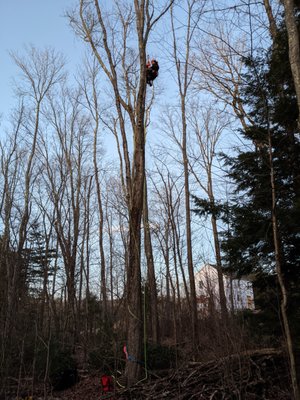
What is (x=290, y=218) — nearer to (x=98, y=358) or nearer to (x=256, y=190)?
(x=256, y=190)

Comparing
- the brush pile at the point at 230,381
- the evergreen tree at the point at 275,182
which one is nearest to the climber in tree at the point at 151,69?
the evergreen tree at the point at 275,182

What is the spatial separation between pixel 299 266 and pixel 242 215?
114cm

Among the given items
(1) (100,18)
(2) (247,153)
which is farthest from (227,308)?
(1) (100,18)

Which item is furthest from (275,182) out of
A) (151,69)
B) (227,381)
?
A: (151,69)

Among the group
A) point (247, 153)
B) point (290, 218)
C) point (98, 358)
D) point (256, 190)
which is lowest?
point (98, 358)

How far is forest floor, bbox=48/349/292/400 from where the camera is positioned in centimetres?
482

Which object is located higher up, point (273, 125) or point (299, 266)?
point (273, 125)

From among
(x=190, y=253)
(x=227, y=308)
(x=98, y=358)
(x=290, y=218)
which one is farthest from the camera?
(x=190, y=253)

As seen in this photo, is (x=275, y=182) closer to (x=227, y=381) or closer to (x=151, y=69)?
(x=227, y=381)

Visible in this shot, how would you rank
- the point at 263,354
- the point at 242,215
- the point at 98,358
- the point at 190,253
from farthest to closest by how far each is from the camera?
1. the point at 190,253
2. the point at 98,358
3. the point at 242,215
4. the point at 263,354

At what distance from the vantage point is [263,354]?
5285mm

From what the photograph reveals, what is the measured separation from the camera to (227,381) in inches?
189

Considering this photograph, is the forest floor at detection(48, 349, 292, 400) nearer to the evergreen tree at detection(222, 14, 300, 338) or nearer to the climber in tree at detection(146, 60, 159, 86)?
the evergreen tree at detection(222, 14, 300, 338)

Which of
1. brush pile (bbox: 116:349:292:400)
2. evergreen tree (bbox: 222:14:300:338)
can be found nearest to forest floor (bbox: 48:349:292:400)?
brush pile (bbox: 116:349:292:400)
